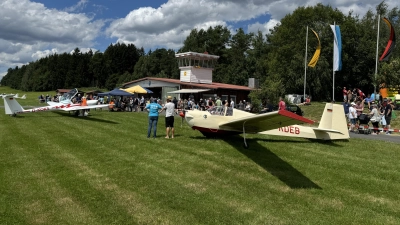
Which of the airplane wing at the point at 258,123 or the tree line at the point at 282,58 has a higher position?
the tree line at the point at 282,58

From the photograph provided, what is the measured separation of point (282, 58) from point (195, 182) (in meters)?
48.3

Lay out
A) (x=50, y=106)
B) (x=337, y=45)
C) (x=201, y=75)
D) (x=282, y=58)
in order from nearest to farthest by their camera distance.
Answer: (x=50, y=106), (x=337, y=45), (x=201, y=75), (x=282, y=58)

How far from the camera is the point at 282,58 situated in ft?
170

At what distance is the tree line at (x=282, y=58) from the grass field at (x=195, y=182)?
21.5 meters

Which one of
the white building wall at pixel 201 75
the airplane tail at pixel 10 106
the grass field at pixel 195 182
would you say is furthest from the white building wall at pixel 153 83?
the grass field at pixel 195 182

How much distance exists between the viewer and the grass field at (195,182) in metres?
5.05

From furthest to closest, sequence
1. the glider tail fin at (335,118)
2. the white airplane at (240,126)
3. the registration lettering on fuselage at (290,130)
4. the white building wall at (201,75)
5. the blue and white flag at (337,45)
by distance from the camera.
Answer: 1. the white building wall at (201,75)
2. the blue and white flag at (337,45)
3. the registration lettering on fuselage at (290,130)
4. the glider tail fin at (335,118)
5. the white airplane at (240,126)

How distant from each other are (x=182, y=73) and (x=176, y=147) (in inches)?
1308

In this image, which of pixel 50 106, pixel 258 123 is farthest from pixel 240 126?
pixel 50 106

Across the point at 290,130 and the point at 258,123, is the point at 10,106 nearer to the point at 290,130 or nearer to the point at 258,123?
the point at 258,123

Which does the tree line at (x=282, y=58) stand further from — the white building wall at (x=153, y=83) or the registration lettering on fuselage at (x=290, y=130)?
the registration lettering on fuselage at (x=290, y=130)

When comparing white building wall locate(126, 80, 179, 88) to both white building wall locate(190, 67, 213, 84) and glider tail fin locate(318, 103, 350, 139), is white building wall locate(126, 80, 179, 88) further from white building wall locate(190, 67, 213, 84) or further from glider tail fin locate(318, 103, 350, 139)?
glider tail fin locate(318, 103, 350, 139)

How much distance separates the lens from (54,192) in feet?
19.4

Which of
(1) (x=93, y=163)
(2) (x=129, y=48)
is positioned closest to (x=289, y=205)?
(1) (x=93, y=163)
